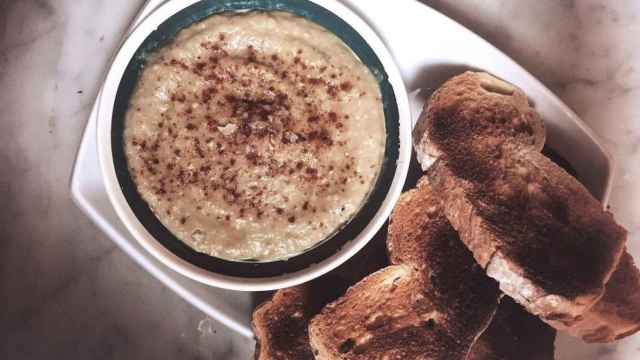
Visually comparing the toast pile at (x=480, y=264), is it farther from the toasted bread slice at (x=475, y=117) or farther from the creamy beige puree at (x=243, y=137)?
the creamy beige puree at (x=243, y=137)

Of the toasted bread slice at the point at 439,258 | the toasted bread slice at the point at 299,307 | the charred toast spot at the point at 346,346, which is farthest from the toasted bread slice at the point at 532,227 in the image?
the charred toast spot at the point at 346,346

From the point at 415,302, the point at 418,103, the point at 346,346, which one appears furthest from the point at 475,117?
the point at 346,346

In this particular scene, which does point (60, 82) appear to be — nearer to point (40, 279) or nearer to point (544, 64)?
point (40, 279)

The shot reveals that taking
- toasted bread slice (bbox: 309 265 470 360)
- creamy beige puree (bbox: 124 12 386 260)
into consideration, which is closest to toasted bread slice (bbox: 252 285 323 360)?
toasted bread slice (bbox: 309 265 470 360)

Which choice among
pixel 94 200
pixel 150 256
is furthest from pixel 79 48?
pixel 150 256

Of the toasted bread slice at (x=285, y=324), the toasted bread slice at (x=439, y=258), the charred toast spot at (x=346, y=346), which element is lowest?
the toasted bread slice at (x=285, y=324)

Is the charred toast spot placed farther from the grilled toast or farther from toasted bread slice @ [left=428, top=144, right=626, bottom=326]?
toasted bread slice @ [left=428, top=144, right=626, bottom=326]
